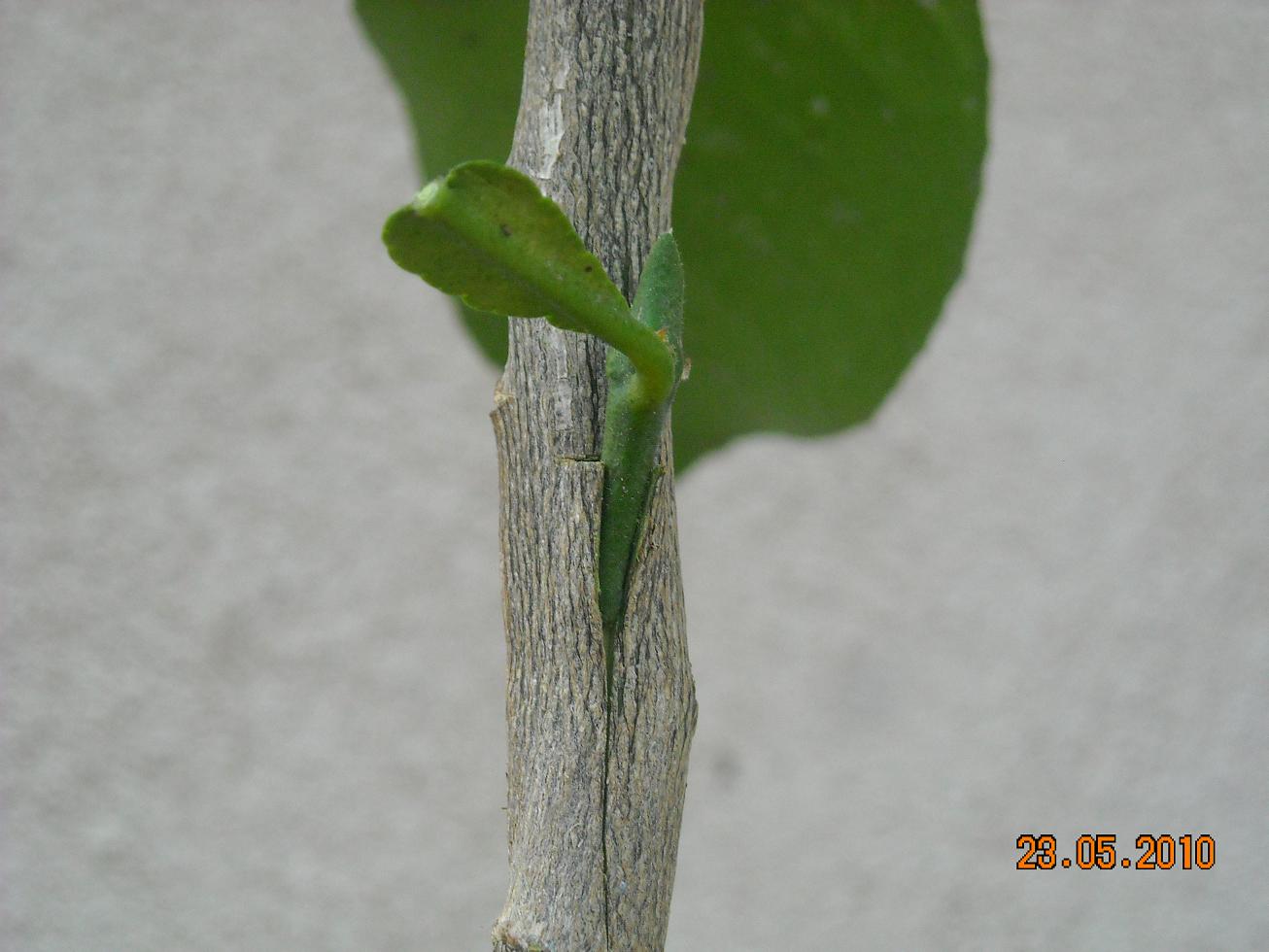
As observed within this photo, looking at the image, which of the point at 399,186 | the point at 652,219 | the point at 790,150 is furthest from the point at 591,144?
the point at 399,186

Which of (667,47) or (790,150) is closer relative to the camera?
(667,47)

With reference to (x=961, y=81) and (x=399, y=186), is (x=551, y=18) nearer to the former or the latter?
(x=961, y=81)

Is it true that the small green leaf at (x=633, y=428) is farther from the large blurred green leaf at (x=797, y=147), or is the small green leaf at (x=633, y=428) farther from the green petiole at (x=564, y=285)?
the large blurred green leaf at (x=797, y=147)
